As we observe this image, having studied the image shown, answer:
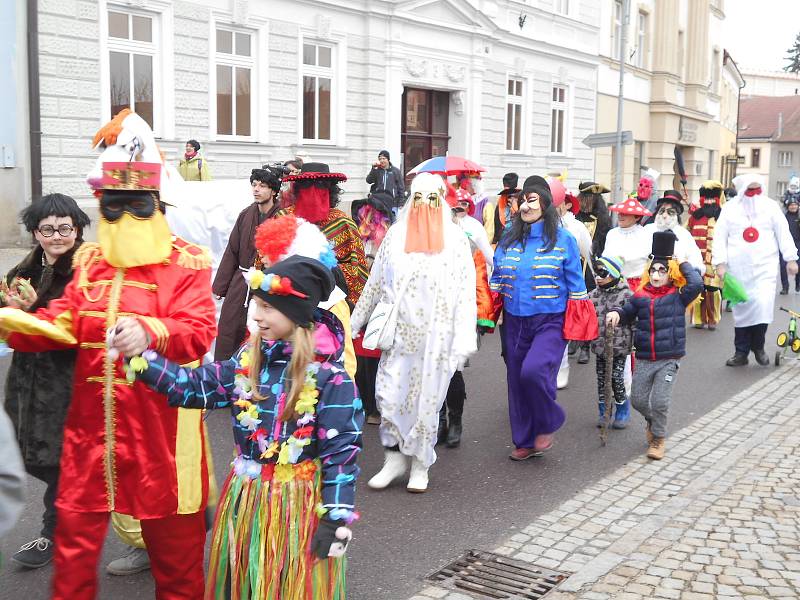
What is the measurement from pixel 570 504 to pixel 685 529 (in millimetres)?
679

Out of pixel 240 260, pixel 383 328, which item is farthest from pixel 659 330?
pixel 240 260

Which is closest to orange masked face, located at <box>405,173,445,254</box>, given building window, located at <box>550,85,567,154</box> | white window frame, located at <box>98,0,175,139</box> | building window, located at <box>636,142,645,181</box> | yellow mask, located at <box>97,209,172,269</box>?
yellow mask, located at <box>97,209,172,269</box>

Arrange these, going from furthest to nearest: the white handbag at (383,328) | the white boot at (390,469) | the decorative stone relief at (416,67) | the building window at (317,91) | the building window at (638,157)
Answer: the building window at (638,157) < the decorative stone relief at (416,67) < the building window at (317,91) < the white boot at (390,469) < the white handbag at (383,328)

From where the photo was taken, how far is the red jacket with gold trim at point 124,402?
3414 millimetres

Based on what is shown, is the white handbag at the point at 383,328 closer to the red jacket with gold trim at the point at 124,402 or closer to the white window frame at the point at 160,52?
the red jacket with gold trim at the point at 124,402

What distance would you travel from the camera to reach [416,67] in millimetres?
20281

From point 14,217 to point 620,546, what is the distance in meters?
11.0

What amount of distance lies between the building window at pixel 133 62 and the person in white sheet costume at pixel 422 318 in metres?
9.98

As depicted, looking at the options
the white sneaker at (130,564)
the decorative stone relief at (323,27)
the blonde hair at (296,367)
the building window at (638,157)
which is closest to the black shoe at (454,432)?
the white sneaker at (130,564)

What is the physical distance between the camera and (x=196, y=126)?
1571 centimetres

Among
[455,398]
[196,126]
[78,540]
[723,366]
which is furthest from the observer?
[196,126]

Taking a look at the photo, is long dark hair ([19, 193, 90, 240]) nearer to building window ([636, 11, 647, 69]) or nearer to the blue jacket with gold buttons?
the blue jacket with gold buttons

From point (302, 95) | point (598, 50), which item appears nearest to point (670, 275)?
point (302, 95)

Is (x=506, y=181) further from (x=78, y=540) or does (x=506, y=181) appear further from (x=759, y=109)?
(x=759, y=109)
